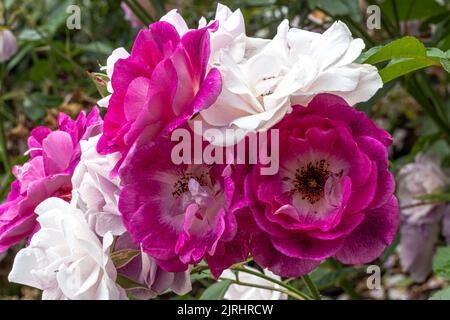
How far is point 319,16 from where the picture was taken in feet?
5.03

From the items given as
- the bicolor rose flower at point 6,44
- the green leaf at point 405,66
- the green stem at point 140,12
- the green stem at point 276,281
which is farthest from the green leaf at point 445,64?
the bicolor rose flower at point 6,44

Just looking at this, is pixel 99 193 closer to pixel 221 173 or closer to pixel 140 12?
pixel 221 173

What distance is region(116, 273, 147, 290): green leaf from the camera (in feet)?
1.87

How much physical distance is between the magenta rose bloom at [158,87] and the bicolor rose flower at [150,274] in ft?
0.22

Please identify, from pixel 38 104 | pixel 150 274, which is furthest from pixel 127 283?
pixel 38 104

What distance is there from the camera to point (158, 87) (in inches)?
20.4

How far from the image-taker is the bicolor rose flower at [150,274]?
1.83 feet

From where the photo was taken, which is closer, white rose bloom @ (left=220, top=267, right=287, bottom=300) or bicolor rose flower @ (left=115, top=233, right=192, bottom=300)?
bicolor rose flower @ (left=115, top=233, right=192, bottom=300)

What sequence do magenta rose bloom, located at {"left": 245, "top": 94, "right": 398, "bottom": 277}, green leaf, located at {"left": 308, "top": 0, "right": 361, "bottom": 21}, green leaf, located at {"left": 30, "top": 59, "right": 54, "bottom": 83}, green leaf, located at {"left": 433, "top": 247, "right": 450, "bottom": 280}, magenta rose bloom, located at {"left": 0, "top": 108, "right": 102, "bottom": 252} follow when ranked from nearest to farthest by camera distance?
magenta rose bloom, located at {"left": 245, "top": 94, "right": 398, "bottom": 277}
magenta rose bloom, located at {"left": 0, "top": 108, "right": 102, "bottom": 252}
green leaf, located at {"left": 433, "top": 247, "right": 450, "bottom": 280}
green leaf, located at {"left": 308, "top": 0, "right": 361, "bottom": 21}
green leaf, located at {"left": 30, "top": 59, "right": 54, "bottom": 83}

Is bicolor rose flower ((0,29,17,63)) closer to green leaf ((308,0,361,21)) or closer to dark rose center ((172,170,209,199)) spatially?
green leaf ((308,0,361,21))

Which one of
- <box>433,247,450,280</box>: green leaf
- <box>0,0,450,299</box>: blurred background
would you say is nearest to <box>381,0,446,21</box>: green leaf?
<box>0,0,450,299</box>: blurred background

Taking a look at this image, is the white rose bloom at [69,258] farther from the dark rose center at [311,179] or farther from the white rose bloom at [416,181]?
the white rose bloom at [416,181]

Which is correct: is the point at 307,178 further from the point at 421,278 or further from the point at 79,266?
the point at 421,278
